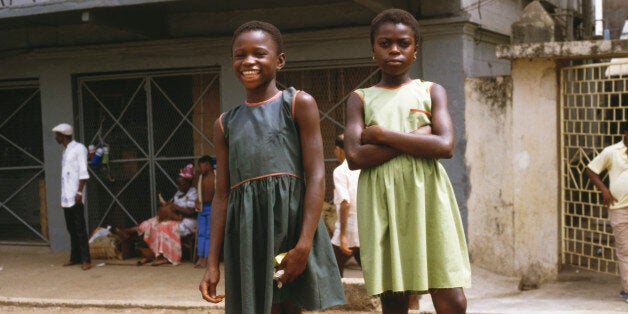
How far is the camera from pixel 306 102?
2750mm

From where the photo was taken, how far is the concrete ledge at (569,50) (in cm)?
608

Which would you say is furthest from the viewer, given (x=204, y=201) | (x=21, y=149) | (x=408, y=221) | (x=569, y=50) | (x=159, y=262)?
(x=21, y=149)

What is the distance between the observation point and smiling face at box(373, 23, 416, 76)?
2.80 meters

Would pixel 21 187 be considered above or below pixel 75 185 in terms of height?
below

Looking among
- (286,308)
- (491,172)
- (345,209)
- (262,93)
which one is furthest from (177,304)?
(491,172)

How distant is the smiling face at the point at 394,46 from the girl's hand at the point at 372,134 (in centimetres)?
27

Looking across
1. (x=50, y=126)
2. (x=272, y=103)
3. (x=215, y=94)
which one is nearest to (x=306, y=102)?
(x=272, y=103)

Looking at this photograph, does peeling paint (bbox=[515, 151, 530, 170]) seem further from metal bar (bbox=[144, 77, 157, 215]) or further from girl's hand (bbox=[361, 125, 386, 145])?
metal bar (bbox=[144, 77, 157, 215])

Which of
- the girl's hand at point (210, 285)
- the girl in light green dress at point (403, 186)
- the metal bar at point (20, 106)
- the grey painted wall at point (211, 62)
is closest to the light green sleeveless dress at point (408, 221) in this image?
the girl in light green dress at point (403, 186)

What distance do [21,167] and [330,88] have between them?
4762 millimetres

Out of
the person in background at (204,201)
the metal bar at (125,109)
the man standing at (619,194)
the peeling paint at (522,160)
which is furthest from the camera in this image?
the metal bar at (125,109)

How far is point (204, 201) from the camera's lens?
775cm

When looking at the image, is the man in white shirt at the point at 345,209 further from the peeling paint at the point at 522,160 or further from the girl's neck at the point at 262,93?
the girl's neck at the point at 262,93

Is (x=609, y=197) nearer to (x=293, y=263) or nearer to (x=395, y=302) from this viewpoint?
(x=395, y=302)
